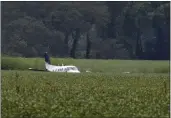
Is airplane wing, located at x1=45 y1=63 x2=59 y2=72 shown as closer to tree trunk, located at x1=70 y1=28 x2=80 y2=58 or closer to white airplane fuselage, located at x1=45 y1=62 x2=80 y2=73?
white airplane fuselage, located at x1=45 y1=62 x2=80 y2=73

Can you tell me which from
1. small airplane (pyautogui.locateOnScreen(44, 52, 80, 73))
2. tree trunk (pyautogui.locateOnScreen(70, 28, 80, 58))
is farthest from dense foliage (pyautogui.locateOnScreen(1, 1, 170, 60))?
small airplane (pyautogui.locateOnScreen(44, 52, 80, 73))

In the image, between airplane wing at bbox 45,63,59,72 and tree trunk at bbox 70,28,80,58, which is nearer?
airplane wing at bbox 45,63,59,72

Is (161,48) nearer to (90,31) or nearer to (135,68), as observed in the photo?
(90,31)

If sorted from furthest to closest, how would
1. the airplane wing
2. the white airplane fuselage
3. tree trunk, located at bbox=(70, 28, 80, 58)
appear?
1. tree trunk, located at bbox=(70, 28, 80, 58)
2. the airplane wing
3. the white airplane fuselage

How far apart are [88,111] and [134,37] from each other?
81020 mm

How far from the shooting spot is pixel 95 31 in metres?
101

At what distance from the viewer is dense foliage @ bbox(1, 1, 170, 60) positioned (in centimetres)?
9656

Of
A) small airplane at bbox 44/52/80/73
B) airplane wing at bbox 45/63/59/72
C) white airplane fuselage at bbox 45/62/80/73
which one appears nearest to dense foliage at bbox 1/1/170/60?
airplane wing at bbox 45/63/59/72

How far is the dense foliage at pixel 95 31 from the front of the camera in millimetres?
96562

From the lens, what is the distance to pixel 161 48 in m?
95.8

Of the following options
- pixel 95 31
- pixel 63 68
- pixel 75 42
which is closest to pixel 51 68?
pixel 63 68

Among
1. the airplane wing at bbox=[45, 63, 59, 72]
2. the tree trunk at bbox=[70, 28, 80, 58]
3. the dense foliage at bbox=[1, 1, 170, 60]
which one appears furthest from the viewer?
the tree trunk at bbox=[70, 28, 80, 58]

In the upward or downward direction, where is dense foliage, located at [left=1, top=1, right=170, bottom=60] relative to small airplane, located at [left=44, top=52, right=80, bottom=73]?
upward

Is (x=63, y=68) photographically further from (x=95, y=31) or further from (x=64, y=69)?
(x=95, y=31)
